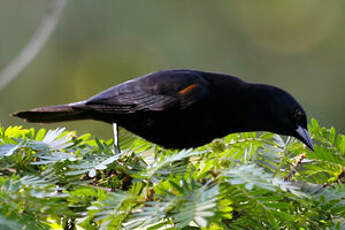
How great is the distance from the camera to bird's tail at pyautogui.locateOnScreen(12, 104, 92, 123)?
10.4 ft

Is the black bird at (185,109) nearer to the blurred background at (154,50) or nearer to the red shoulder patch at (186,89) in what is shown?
the red shoulder patch at (186,89)

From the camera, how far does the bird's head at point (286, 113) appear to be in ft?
10.3

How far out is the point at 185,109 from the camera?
11.0ft

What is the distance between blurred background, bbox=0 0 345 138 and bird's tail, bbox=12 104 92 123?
5.43 meters

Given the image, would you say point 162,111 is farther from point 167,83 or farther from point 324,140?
point 324,140

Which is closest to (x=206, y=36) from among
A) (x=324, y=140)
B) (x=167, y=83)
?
(x=167, y=83)

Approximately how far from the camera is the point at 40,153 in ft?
5.58

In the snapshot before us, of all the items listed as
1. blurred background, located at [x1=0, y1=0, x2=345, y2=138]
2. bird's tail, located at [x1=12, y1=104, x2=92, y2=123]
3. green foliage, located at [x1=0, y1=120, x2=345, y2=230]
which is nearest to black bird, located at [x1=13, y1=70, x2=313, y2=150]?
bird's tail, located at [x1=12, y1=104, x2=92, y2=123]

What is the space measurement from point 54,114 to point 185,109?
2.81ft

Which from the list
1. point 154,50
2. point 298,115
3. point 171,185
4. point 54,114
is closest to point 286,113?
point 298,115

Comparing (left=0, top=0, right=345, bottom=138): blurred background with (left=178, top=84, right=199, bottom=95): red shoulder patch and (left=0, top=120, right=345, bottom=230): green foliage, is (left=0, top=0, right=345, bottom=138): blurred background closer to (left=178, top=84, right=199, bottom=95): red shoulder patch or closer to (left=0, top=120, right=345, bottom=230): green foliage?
(left=178, top=84, right=199, bottom=95): red shoulder patch

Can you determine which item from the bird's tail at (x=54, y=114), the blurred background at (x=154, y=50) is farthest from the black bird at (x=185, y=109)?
the blurred background at (x=154, y=50)

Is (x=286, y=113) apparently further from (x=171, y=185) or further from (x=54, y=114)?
(x=171, y=185)

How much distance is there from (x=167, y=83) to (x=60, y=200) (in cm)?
216
